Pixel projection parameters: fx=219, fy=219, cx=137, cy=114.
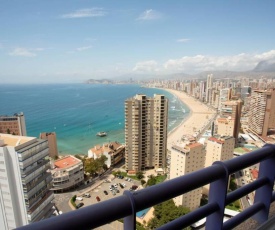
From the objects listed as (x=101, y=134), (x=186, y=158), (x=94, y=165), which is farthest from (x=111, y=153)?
(x=101, y=134)

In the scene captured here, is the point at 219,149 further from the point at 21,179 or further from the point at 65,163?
the point at 21,179

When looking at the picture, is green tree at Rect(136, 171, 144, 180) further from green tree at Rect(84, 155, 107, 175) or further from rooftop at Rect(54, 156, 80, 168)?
rooftop at Rect(54, 156, 80, 168)

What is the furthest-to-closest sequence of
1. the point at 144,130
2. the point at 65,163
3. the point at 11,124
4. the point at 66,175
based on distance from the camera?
the point at 11,124 < the point at 144,130 < the point at 65,163 < the point at 66,175

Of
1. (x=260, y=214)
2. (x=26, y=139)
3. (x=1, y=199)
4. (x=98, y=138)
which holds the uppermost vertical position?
(x=260, y=214)

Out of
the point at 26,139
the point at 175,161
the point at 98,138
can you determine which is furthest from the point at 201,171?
the point at 98,138

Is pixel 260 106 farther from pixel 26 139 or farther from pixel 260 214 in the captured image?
pixel 260 214

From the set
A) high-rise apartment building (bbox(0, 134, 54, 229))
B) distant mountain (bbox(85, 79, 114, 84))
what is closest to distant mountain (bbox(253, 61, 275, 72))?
distant mountain (bbox(85, 79, 114, 84))
